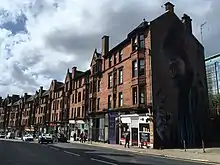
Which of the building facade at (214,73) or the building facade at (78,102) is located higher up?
the building facade at (214,73)

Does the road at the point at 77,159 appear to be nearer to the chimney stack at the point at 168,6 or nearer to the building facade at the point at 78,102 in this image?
the chimney stack at the point at 168,6

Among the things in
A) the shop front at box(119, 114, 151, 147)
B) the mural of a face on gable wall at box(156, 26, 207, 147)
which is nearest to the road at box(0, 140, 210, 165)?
the shop front at box(119, 114, 151, 147)

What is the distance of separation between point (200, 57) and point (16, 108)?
318 feet

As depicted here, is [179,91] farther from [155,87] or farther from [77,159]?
[77,159]

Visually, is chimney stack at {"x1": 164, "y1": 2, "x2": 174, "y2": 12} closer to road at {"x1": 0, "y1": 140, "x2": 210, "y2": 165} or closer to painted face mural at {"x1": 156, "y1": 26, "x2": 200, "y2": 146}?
painted face mural at {"x1": 156, "y1": 26, "x2": 200, "y2": 146}

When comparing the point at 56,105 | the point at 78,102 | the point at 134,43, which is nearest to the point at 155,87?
the point at 134,43

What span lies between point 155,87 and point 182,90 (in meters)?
4.98

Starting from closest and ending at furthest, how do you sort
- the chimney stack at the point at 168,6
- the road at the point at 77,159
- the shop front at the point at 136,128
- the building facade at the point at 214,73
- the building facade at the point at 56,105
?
the road at the point at 77,159, the shop front at the point at 136,128, the chimney stack at the point at 168,6, the building facade at the point at 214,73, the building facade at the point at 56,105

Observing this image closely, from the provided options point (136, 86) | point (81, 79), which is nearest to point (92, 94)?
point (81, 79)

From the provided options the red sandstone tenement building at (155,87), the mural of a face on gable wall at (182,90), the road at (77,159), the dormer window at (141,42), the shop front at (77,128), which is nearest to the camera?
the road at (77,159)

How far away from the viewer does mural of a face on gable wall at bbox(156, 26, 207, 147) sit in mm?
34147

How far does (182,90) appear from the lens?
1451 inches

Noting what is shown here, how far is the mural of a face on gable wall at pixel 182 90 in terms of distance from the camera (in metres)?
34.1

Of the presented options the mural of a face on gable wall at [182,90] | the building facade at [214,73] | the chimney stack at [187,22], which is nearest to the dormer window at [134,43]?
the mural of a face on gable wall at [182,90]
